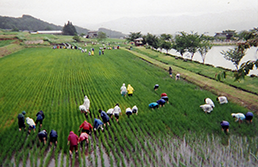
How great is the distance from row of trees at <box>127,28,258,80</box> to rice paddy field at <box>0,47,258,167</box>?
2762 mm

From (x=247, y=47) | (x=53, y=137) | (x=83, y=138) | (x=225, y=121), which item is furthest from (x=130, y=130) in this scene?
(x=247, y=47)

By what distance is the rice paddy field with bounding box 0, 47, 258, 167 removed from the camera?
726 centimetres

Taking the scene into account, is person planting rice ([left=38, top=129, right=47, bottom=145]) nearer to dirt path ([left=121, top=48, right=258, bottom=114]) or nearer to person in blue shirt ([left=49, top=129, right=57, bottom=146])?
person in blue shirt ([left=49, top=129, right=57, bottom=146])

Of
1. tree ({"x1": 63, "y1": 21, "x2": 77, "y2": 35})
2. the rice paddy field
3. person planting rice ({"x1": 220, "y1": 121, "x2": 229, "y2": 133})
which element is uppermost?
person planting rice ({"x1": 220, "y1": 121, "x2": 229, "y2": 133})

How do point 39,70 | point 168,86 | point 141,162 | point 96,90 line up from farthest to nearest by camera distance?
point 39,70 → point 168,86 → point 96,90 → point 141,162

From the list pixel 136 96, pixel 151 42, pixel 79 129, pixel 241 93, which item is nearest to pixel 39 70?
pixel 136 96

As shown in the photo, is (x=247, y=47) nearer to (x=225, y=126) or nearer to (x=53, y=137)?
(x=225, y=126)

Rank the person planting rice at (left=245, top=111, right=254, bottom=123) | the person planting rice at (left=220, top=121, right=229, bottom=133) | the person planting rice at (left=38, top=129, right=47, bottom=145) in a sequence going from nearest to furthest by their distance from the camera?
the person planting rice at (left=38, top=129, right=47, bottom=145), the person planting rice at (left=220, top=121, right=229, bottom=133), the person planting rice at (left=245, top=111, right=254, bottom=123)

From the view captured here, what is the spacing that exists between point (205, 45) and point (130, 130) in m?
25.2

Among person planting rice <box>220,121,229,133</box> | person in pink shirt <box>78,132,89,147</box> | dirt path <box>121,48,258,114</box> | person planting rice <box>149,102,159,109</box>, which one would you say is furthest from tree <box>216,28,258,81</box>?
person in pink shirt <box>78,132,89,147</box>

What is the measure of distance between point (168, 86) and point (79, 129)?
9.30 meters

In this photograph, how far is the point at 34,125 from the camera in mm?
9070

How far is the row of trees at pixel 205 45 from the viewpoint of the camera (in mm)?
8469

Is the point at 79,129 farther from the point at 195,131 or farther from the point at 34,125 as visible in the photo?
the point at 195,131
